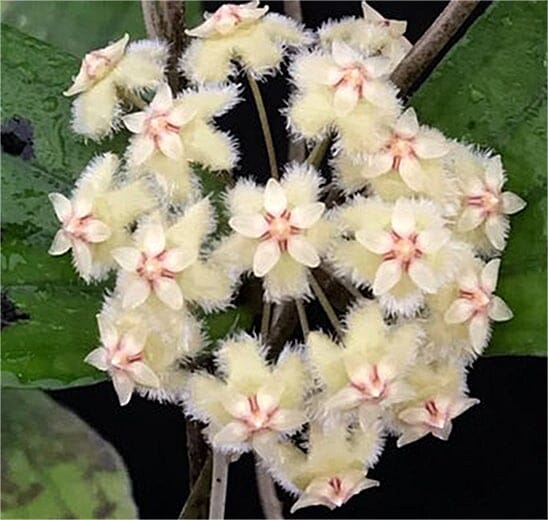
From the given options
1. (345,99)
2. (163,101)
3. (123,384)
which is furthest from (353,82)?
(123,384)

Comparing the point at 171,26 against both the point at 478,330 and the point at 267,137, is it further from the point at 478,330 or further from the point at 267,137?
the point at 478,330

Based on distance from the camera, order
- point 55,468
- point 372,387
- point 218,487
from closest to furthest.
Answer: point 372,387 → point 218,487 → point 55,468

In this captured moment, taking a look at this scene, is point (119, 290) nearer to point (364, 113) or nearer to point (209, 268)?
point (209, 268)

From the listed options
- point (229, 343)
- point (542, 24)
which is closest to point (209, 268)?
point (229, 343)

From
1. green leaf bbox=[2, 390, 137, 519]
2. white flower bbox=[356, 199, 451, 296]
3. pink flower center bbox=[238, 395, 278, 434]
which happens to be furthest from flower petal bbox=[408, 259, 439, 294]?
green leaf bbox=[2, 390, 137, 519]

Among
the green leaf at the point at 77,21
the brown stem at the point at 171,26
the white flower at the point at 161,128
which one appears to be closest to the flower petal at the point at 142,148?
the white flower at the point at 161,128

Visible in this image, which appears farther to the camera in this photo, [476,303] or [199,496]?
[199,496]
